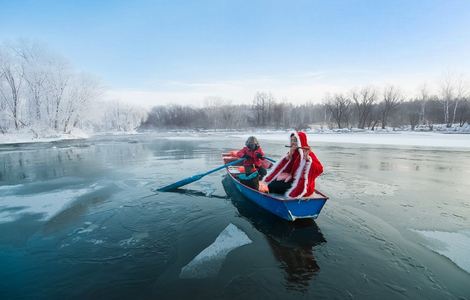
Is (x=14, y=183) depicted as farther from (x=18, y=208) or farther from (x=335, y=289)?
(x=335, y=289)

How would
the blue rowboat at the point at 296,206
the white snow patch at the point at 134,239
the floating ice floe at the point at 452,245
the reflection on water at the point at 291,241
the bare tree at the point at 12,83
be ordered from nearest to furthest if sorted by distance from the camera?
the reflection on water at the point at 291,241
the floating ice floe at the point at 452,245
the white snow patch at the point at 134,239
the blue rowboat at the point at 296,206
the bare tree at the point at 12,83

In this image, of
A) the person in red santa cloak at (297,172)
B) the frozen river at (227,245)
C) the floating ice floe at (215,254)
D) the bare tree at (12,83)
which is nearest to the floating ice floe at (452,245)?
the frozen river at (227,245)

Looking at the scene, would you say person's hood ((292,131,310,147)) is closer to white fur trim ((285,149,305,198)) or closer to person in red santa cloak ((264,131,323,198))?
person in red santa cloak ((264,131,323,198))

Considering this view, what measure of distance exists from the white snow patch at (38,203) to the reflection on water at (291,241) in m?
4.45

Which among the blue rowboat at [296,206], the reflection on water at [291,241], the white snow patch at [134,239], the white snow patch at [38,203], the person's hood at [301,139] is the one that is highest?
the person's hood at [301,139]

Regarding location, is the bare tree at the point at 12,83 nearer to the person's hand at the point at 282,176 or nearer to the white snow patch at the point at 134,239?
the white snow patch at the point at 134,239

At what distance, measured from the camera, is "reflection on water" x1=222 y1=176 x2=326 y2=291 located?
341 cm

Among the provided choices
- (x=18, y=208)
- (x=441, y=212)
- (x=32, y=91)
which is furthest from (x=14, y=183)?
(x=32, y=91)

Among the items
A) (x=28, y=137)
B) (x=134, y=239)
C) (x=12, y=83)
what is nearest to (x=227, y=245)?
(x=134, y=239)

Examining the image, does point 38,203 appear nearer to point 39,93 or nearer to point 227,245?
point 227,245

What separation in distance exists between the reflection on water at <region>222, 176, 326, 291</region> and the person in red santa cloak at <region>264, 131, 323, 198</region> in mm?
642

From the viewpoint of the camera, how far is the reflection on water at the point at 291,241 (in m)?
3.41

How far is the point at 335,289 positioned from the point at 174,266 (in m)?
2.22

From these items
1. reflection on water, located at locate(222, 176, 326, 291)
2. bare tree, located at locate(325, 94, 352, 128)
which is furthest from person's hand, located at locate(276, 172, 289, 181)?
bare tree, located at locate(325, 94, 352, 128)
